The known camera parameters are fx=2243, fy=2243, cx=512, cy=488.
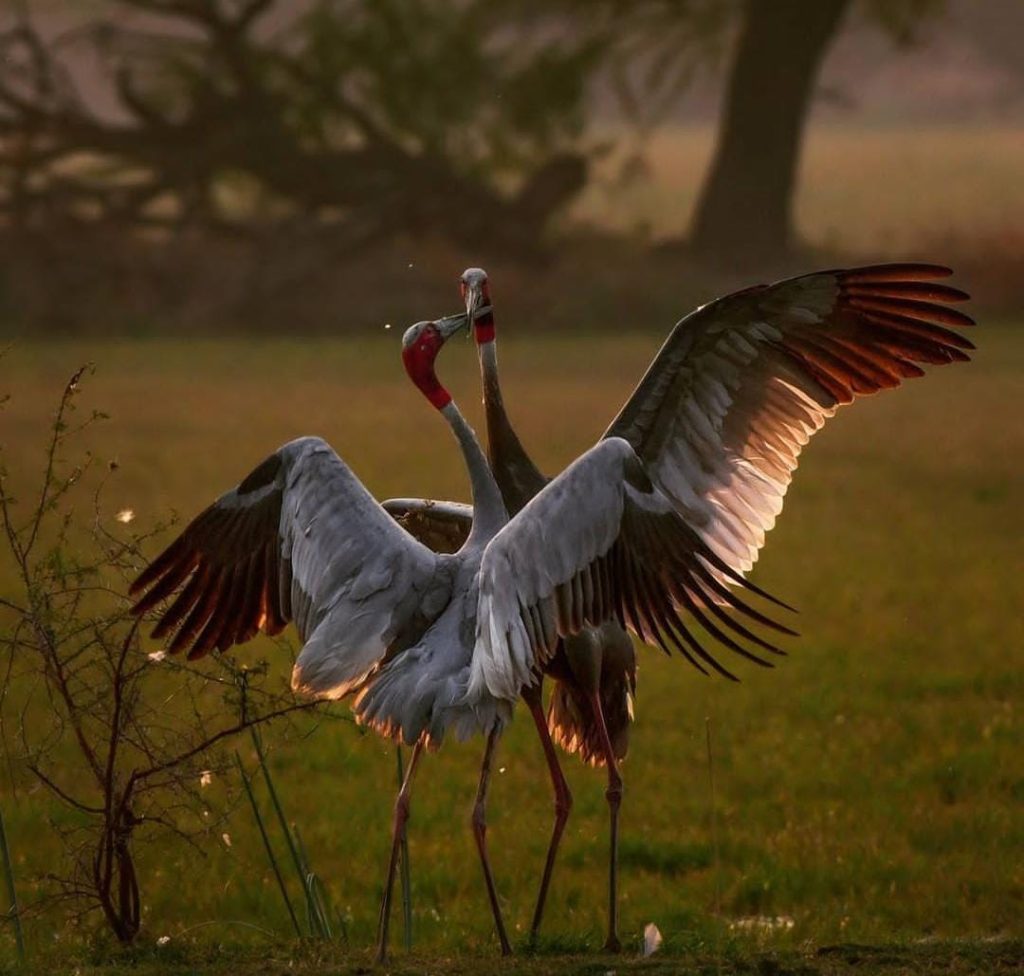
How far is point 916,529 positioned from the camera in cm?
1563

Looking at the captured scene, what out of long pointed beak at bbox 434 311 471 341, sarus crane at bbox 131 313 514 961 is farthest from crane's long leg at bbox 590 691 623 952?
long pointed beak at bbox 434 311 471 341

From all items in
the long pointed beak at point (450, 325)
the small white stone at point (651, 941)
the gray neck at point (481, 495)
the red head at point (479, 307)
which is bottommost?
the small white stone at point (651, 941)

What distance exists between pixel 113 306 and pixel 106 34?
143 inches

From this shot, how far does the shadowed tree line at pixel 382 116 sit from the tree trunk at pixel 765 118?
28mm

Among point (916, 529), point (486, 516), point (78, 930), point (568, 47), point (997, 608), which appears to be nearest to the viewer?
point (486, 516)

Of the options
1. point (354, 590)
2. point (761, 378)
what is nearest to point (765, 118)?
point (761, 378)

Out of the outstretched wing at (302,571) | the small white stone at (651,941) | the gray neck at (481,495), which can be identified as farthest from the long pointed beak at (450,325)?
the small white stone at (651,941)

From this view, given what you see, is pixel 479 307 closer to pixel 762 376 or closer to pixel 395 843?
pixel 762 376

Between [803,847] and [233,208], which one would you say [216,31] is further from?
[803,847]

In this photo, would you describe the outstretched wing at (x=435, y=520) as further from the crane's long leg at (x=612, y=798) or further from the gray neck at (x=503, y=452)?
the crane's long leg at (x=612, y=798)

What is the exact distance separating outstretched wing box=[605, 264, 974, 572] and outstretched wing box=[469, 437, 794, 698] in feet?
3.71

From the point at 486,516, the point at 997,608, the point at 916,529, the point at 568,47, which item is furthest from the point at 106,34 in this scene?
the point at 486,516

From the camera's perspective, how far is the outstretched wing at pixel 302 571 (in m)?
6.25

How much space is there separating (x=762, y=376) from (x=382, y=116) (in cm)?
2351
